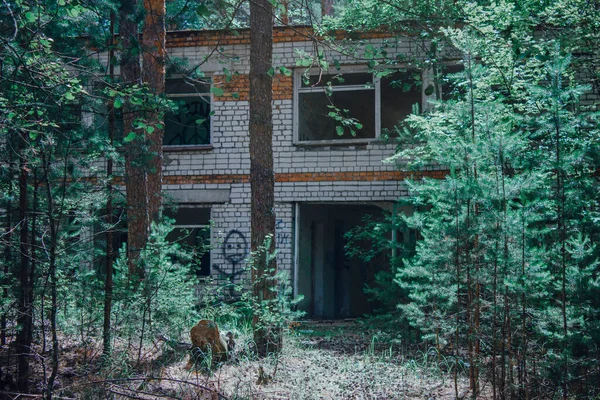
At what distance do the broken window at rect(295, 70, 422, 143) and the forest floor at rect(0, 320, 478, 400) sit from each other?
5504 millimetres

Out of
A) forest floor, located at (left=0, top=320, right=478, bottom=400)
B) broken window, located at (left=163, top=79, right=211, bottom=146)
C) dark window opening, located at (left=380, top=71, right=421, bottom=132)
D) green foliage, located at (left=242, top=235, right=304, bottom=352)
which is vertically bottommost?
forest floor, located at (left=0, top=320, right=478, bottom=400)

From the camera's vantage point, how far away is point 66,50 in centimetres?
753

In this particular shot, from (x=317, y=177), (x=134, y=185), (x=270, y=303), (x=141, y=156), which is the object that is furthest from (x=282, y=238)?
(x=141, y=156)

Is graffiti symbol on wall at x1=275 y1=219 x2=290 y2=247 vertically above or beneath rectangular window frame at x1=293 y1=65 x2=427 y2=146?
beneath

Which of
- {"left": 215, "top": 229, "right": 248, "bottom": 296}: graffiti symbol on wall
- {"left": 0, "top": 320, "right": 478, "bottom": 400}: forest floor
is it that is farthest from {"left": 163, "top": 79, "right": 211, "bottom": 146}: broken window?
{"left": 0, "top": 320, "right": 478, "bottom": 400}: forest floor

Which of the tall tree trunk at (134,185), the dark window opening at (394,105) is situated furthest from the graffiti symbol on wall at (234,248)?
the dark window opening at (394,105)

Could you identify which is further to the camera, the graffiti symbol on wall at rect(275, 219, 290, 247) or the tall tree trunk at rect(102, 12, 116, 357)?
the graffiti symbol on wall at rect(275, 219, 290, 247)

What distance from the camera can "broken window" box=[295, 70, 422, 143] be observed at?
45.4 feet

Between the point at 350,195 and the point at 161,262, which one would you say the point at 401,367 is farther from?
the point at 350,195

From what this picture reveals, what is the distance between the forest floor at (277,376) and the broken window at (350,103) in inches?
217

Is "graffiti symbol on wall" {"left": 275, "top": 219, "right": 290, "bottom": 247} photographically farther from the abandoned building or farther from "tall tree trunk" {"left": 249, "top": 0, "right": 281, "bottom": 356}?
"tall tree trunk" {"left": 249, "top": 0, "right": 281, "bottom": 356}

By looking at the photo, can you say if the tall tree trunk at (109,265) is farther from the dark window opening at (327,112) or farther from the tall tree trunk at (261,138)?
the dark window opening at (327,112)

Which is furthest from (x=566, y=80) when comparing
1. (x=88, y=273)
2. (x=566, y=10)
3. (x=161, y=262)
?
(x=88, y=273)

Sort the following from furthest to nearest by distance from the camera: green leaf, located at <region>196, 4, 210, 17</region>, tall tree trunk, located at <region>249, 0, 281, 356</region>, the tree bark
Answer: tall tree trunk, located at <region>249, 0, 281, 356</region>, the tree bark, green leaf, located at <region>196, 4, 210, 17</region>
